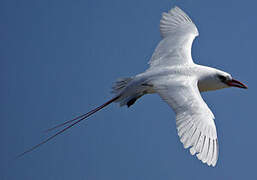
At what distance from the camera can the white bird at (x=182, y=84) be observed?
7539mm

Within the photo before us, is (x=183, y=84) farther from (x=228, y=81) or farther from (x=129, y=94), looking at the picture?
(x=228, y=81)

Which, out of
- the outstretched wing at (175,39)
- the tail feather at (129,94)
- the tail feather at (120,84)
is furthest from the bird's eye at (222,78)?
the tail feather at (120,84)

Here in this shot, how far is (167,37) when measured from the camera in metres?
10.6

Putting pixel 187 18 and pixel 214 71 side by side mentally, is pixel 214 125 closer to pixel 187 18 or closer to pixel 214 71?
pixel 214 71

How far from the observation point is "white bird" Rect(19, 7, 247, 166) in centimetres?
754

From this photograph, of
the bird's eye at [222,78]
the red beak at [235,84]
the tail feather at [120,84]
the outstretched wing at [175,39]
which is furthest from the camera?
the outstretched wing at [175,39]

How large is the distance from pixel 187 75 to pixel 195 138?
1.62 m

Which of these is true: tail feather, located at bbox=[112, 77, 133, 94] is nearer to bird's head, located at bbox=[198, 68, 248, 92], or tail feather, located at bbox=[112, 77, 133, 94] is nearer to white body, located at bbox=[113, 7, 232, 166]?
white body, located at bbox=[113, 7, 232, 166]

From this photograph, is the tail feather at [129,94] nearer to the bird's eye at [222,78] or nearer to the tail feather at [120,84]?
the tail feather at [120,84]

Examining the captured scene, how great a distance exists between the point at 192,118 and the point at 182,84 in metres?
0.83

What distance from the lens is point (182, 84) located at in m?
8.36

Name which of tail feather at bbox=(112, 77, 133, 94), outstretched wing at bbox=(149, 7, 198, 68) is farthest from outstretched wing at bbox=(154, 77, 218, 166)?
outstretched wing at bbox=(149, 7, 198, 68)

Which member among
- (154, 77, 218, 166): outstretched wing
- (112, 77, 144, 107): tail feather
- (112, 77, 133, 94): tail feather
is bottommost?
(154, 77, 218, 166): outstretched wing

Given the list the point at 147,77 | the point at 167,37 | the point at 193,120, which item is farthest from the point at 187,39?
the point at 193,120
